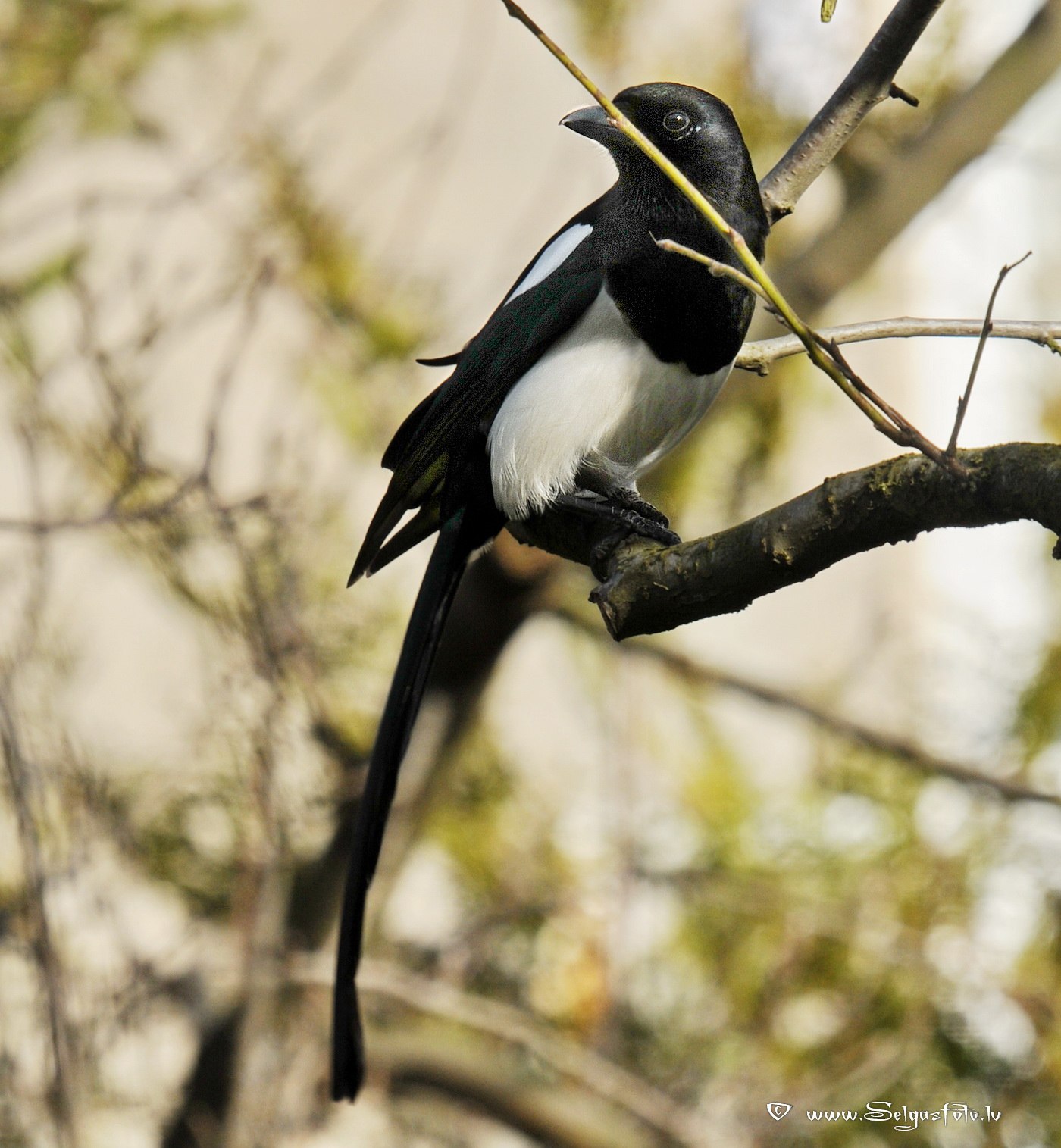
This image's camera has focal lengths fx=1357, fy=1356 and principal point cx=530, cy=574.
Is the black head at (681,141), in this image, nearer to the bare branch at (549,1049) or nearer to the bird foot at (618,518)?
the bird foot at (618,518)

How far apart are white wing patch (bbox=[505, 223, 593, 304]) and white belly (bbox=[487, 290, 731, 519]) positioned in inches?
3.5

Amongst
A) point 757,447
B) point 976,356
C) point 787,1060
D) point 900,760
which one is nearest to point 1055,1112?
point 787,1060

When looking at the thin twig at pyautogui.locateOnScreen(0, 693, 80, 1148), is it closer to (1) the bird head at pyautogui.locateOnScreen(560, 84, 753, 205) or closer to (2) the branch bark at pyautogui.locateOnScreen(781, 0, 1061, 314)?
(1) the bird head at pyautogui.locateOnScreen(560, 84, 753, 205)

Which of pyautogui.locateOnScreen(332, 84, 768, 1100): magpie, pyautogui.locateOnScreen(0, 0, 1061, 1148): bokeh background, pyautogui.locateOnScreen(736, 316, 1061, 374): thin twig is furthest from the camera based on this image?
pyautogui.locateOnScreen(0, 0, 1061, 1148): bokeh background

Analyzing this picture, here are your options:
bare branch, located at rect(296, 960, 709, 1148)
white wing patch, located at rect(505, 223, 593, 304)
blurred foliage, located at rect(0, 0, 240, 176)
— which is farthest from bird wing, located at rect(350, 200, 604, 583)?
blurred foliage, located at rect(0, 0, 240, 176)

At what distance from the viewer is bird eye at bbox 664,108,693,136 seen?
48.1 inches

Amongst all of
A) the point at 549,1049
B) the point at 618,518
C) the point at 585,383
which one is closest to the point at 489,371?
the point at 585,383

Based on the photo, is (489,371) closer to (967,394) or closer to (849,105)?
(849,105)

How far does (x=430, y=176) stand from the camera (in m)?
2.79

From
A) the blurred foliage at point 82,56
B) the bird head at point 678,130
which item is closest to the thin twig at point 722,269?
the bird head at point 678,130

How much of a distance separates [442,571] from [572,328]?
10.1 inches

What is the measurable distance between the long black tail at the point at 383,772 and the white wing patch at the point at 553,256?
24cm

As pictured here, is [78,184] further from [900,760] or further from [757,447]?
[900,760]

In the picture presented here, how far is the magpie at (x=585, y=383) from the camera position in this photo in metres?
1.16
